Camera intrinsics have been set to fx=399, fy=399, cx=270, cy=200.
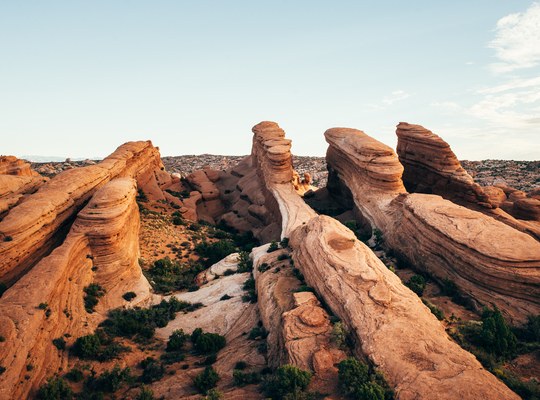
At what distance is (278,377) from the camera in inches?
657

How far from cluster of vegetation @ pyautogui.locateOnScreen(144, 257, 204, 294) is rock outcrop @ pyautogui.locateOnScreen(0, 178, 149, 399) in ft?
6.53

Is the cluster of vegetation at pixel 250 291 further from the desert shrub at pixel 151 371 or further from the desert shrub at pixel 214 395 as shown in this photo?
the desert shrub at pixel 214 395

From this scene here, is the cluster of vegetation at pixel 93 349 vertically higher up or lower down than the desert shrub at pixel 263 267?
lower down

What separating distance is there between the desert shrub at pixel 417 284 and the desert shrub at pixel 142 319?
1520 centimetres

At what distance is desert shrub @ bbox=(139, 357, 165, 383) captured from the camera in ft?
66.2

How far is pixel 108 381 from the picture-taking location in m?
19.3

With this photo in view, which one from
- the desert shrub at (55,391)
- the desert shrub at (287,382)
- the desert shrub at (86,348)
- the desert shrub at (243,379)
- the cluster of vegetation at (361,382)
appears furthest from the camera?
the desert shrub at (86,348)

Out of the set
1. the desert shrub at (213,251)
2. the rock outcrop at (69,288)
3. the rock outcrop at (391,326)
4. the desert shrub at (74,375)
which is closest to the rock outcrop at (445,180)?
the rock outcrop at (391,326)

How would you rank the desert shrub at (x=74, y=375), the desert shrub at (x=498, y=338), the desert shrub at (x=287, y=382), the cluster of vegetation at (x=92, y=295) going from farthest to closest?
the cluster of vegetation at (x=92, y=295), the desert shrub at (x=74, y=375), the desert shrub at (x=498, y=338), the desert shrub at (x=287, y=382)

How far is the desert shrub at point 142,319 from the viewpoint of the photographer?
24.5 m

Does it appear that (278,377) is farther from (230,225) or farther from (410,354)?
(230,225)

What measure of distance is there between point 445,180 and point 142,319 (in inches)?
1238

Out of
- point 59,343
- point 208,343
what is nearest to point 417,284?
point 208,343

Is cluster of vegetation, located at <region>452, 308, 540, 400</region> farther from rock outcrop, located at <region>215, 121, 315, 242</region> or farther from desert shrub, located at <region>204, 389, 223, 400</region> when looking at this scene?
rock outcrop, located at <region>215, 121, 315, 242</region>
